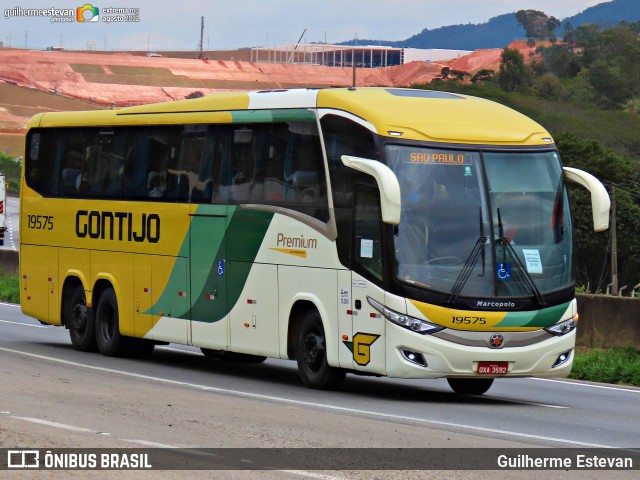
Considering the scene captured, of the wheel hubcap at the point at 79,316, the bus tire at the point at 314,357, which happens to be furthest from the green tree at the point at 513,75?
the bus tire at the point at 314,357

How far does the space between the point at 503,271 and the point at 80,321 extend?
28.5ft

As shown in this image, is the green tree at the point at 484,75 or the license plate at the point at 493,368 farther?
the green tree at the point at 484,75

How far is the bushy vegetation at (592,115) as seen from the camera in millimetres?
71000

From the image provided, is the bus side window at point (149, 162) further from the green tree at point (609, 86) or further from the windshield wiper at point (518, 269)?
the green tree at point (609, 86)

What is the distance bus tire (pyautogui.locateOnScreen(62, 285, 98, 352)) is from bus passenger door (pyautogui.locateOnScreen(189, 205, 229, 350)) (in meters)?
3.19

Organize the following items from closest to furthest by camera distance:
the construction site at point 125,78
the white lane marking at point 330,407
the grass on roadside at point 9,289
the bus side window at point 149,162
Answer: the white lane marking at point 330,407 < the bus side window at point 149,162 < the grass on roadside at point 9,289 < the construction site at point 125,78

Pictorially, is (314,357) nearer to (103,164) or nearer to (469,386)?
(469,386)

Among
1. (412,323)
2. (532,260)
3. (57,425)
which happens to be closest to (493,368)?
(412,323)

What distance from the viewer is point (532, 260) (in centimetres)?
1568

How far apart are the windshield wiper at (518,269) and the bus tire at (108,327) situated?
745cm

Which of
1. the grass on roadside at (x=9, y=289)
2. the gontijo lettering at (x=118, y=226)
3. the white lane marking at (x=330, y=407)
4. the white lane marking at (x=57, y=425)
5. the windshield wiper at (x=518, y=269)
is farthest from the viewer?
the grass on roadside at (x=9, y=289)

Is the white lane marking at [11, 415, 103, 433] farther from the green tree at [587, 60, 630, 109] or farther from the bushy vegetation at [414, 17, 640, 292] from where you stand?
the green tree at [587, 60, 630, 109]

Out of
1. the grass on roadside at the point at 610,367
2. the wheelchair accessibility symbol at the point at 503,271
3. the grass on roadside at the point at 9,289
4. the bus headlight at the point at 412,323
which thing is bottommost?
the grass on roadside at the point at 9,289

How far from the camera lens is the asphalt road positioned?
11.6 meters
